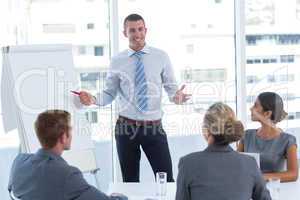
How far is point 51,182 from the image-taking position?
1.80 meters

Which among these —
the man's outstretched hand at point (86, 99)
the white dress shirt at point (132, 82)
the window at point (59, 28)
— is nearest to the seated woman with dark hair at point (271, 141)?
the white dress shirt at point (132, 82)

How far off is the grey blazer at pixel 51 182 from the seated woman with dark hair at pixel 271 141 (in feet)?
3.94

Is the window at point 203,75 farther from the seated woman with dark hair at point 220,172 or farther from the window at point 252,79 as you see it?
the seated woman with dark hair at point 220,172

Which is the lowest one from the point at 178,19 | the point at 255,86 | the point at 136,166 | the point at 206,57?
the point at 136,166

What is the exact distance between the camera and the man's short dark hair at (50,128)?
196cm

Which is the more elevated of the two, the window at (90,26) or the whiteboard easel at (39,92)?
the window at (90,26)

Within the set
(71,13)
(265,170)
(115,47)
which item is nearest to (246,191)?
(265,170)

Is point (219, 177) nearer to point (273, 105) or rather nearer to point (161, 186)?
point (161, 186)

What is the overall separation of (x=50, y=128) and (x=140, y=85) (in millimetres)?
1428

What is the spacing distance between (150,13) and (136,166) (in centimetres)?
163

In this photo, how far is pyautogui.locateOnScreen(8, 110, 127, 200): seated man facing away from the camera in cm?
180

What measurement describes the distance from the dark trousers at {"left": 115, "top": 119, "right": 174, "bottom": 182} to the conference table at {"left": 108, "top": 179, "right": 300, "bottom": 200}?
751 millimetres

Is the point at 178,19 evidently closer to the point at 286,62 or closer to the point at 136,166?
the point at 286,62

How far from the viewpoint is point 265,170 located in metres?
2.63
